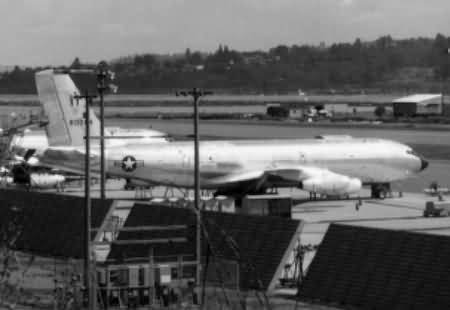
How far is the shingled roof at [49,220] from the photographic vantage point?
4616 cm

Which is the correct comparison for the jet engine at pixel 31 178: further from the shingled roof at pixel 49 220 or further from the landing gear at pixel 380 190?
the shingled roof at pixel 49 220

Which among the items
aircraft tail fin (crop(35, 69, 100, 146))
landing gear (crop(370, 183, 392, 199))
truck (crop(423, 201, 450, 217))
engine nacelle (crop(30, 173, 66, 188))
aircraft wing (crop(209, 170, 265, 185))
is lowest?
engine nacelle (crop(30, 173, 66, 188))

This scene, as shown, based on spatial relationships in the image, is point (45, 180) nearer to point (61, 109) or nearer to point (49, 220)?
point (61, 109)

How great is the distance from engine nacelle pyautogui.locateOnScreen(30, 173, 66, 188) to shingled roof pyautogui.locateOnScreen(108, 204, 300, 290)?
128 feet

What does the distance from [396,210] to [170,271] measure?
104ft

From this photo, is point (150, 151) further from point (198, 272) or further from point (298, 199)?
point (198, 272)

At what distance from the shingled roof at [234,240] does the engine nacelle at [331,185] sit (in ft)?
85.4

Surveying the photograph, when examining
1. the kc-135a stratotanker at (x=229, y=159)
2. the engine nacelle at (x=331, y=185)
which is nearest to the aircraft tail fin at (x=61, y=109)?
the kc-135a stratotanker at (x=229, y=159)

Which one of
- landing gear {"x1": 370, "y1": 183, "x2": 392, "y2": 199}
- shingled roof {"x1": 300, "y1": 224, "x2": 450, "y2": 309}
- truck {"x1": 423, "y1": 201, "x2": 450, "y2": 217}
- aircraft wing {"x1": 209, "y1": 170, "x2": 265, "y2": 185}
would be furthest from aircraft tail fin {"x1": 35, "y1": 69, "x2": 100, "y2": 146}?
shingled roof {"x1": 300, "y1": 224, "x2": 450, "y2": 309}

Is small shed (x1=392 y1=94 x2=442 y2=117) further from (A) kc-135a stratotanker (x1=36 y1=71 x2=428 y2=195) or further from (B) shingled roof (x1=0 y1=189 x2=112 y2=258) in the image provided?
(B) shingled roof (x1=0 y1=189 x2=112 y2=258)

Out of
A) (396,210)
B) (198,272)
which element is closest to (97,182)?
(396,210)

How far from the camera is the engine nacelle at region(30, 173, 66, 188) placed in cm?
8150

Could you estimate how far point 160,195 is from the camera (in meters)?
76.4

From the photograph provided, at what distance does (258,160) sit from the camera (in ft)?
226
